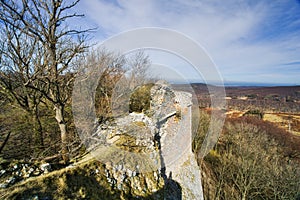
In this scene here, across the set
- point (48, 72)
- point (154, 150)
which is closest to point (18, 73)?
point (48, 72)

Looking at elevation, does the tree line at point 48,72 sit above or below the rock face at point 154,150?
above

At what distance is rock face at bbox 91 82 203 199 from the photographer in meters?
4.99

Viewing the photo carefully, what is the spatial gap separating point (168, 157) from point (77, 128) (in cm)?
394

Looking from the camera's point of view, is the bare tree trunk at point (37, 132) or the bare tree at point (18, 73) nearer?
the bare tree at point (18, 73)

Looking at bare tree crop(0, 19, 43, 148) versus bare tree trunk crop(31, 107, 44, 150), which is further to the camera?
bare tree trunk crop(31, 107, 44, 150)

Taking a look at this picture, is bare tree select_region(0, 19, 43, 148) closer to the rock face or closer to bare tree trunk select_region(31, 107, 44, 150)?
bare tree trunk select_region(31, 107, 44, 150)

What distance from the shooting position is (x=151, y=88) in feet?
24.6

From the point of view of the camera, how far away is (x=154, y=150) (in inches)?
253

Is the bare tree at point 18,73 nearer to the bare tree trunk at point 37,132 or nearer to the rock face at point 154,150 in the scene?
the bare tree trunk at point 37,132

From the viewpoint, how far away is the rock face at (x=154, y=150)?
16.4ft

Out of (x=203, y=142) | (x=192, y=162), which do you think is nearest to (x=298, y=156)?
(x=203, y=142)

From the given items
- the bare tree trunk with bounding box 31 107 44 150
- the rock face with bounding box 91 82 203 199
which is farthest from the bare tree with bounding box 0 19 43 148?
the rock face with bounding box 91 82 203 199

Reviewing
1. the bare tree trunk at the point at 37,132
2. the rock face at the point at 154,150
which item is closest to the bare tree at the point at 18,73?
the bare tree trunk at the point at 37,132

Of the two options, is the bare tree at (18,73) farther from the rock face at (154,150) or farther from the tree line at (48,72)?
the rock face at (154,150)
